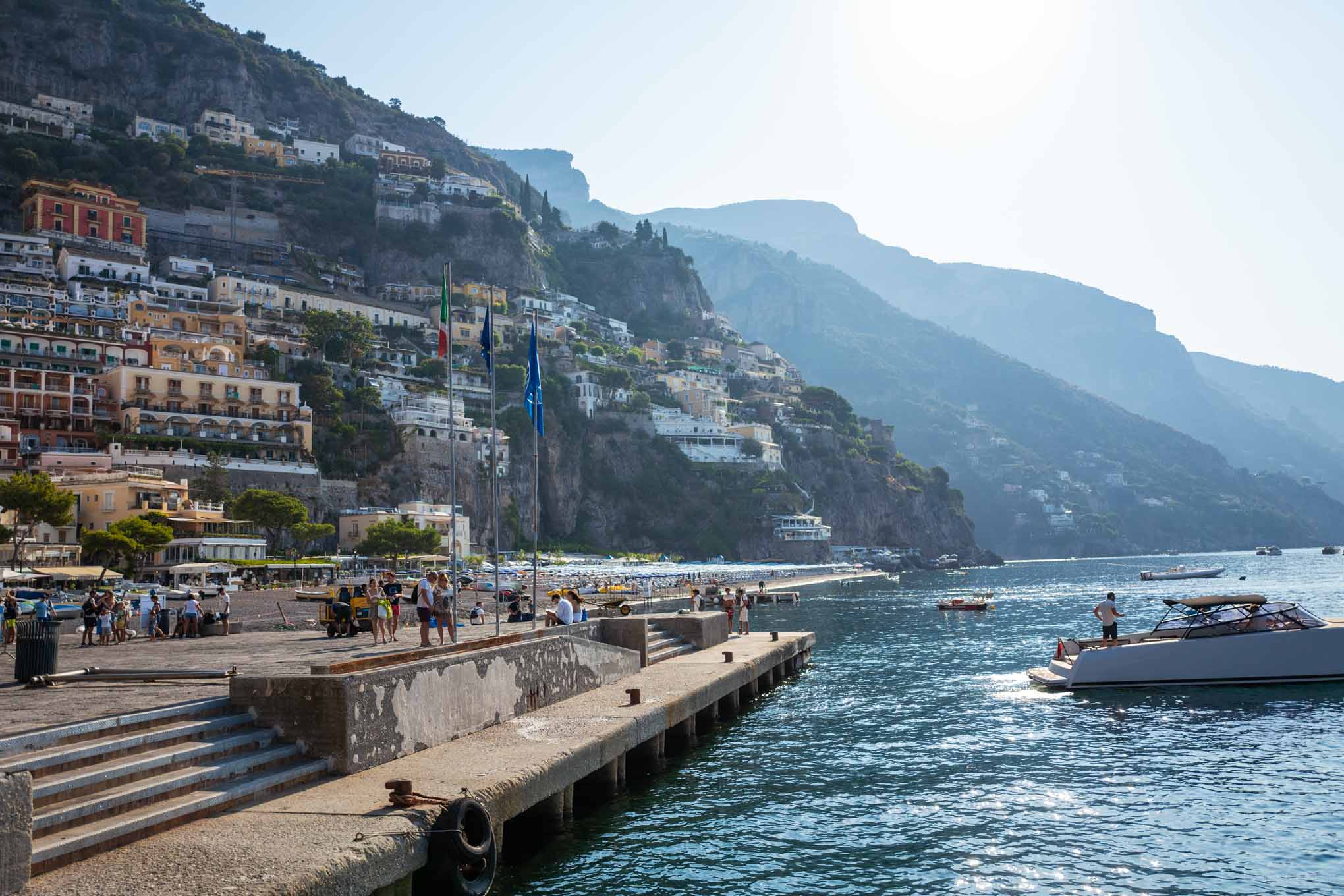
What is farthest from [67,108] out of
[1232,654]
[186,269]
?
[1232,654]

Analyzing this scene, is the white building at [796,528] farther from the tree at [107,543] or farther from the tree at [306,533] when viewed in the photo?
the tree at [107,543]

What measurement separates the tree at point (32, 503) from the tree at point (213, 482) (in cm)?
1863

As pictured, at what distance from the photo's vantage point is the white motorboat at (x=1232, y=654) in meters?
24.5

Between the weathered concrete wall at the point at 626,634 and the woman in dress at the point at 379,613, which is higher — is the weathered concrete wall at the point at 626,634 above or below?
below

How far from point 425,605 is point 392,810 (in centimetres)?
1083

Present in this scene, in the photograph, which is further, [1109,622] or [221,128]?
[221,128]

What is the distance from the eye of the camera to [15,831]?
7.45 metres

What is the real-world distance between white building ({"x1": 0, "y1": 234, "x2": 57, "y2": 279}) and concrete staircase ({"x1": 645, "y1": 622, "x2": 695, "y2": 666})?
10308 cm

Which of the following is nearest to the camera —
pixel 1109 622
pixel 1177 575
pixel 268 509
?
pixel 1109 622

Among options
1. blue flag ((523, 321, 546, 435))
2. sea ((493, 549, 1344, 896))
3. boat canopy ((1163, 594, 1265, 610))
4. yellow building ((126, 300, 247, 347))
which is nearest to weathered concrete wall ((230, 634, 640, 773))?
sea ((493, 549, 1344, 896))

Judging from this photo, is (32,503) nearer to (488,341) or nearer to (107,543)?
(107,543)

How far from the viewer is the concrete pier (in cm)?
796

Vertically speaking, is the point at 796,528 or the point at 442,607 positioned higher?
the point at 442,607

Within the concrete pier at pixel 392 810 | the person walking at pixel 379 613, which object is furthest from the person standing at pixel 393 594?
the concrete pier at pixel 392 810
